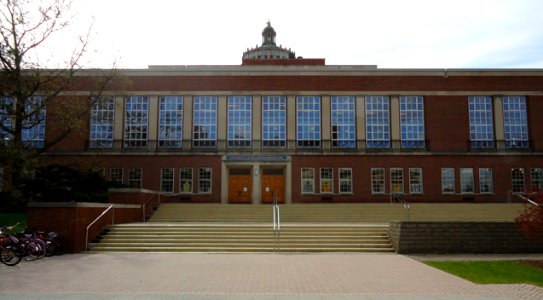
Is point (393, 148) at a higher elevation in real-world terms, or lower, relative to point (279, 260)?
higher

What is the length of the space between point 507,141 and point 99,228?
1120 inches

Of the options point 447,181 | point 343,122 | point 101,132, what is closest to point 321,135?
point 343,122

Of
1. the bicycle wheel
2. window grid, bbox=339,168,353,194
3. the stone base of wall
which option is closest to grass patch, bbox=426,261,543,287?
the stone base of wall

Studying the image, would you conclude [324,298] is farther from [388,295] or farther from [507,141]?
[507,141]

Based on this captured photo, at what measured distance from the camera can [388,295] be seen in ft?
33.2

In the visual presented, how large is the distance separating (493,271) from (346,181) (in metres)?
22.1

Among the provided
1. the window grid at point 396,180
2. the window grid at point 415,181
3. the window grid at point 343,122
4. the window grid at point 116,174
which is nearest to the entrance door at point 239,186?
the window grid at point 343,122

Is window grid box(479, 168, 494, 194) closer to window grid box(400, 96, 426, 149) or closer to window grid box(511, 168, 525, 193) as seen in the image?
window grid box(511, 168, 525, 193)

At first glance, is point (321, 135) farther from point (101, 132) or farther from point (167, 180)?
point (101, 132)

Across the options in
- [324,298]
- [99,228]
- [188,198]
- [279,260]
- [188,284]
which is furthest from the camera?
[188,198]

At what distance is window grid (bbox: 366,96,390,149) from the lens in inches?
1446

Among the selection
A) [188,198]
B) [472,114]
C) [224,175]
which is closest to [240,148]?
[224,175]

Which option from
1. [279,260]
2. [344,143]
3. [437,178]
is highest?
[344,143]

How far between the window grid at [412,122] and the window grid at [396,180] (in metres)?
1.84
